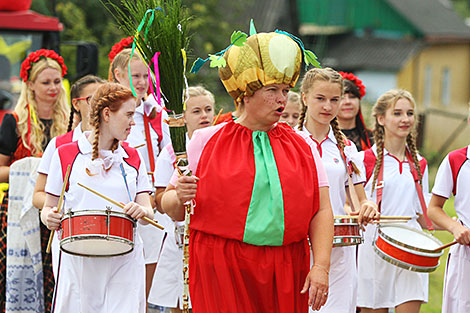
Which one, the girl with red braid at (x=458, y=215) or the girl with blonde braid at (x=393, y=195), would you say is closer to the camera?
the girl with red braid at (x=458, y=215)

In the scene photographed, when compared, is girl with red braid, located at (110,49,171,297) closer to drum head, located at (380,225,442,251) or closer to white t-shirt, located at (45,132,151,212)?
white t-shirt, located at (45,132,151,212)

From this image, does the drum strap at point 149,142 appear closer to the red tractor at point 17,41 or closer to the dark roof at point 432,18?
the red tractor at point 17,41

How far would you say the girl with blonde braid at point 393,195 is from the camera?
22.3 feet

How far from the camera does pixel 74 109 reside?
7.00m

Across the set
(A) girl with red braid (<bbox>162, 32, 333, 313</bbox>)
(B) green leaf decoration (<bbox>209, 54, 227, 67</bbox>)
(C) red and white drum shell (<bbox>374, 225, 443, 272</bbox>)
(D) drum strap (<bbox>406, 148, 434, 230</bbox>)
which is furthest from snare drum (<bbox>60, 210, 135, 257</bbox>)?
(D) drum strap (<bbox>406, 148, 434, 230</bbox>)

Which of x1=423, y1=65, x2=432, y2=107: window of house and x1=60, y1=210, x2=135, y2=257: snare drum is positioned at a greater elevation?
x1=423, y1=65, x2=432, y2=107: window of house

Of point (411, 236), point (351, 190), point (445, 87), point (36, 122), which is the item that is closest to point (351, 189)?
point (351, 190)

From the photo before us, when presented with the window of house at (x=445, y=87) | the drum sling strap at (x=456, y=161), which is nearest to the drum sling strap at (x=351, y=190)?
the drum sling strap at (x=456, y=161)

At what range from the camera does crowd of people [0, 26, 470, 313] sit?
4320 millimetres

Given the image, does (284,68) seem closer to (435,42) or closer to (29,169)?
(29,169)

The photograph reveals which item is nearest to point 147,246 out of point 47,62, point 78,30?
point 47,62

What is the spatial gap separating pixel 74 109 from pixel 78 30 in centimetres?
1361

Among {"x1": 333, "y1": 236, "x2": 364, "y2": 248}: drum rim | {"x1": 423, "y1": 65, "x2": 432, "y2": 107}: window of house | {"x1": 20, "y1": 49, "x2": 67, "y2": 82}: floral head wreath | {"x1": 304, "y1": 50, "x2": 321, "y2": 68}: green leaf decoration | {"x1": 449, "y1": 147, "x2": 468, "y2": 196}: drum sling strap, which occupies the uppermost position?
{"x1": 423, "y1": 65, "x2": 432, "y2": 107}: window of house

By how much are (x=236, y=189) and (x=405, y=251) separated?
2213 millimetres
